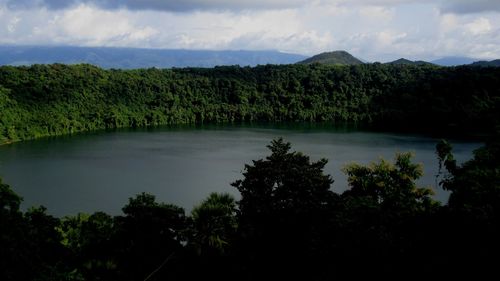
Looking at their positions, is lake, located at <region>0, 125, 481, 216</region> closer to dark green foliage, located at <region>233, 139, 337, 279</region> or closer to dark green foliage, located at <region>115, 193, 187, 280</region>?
dark green foliage, located at <region>233, 139, 337, 279</region>

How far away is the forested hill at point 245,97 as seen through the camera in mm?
60094

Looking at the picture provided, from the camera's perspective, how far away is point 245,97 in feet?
262

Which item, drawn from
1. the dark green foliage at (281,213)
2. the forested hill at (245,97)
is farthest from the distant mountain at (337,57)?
the dark green foliage at (281,213)

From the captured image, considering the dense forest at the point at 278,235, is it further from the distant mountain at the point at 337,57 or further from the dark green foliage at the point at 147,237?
the distant mountain at the point at 337,57

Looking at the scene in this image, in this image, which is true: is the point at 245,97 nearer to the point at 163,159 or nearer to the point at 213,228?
the point at 163,159

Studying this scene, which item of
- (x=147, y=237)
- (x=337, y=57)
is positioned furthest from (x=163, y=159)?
(x=337, y=57)

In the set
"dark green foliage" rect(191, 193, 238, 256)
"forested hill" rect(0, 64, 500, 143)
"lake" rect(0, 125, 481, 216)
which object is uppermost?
"forested hill" rect(0, 64, 500, 143)

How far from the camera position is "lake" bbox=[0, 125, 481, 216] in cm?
3069

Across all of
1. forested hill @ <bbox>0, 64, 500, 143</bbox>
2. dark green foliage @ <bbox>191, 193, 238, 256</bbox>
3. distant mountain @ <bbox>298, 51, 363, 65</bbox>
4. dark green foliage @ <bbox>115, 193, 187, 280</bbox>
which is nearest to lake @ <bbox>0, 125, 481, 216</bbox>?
forested hill @ <bbox>0, 64, 500, 143</bbox>

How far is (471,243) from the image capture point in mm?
11883

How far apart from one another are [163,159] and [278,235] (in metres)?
27.4

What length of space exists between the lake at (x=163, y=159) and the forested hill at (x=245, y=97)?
519 centimetres

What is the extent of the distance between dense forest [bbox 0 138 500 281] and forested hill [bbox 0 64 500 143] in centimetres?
4111

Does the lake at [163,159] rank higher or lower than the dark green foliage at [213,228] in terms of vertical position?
lower
